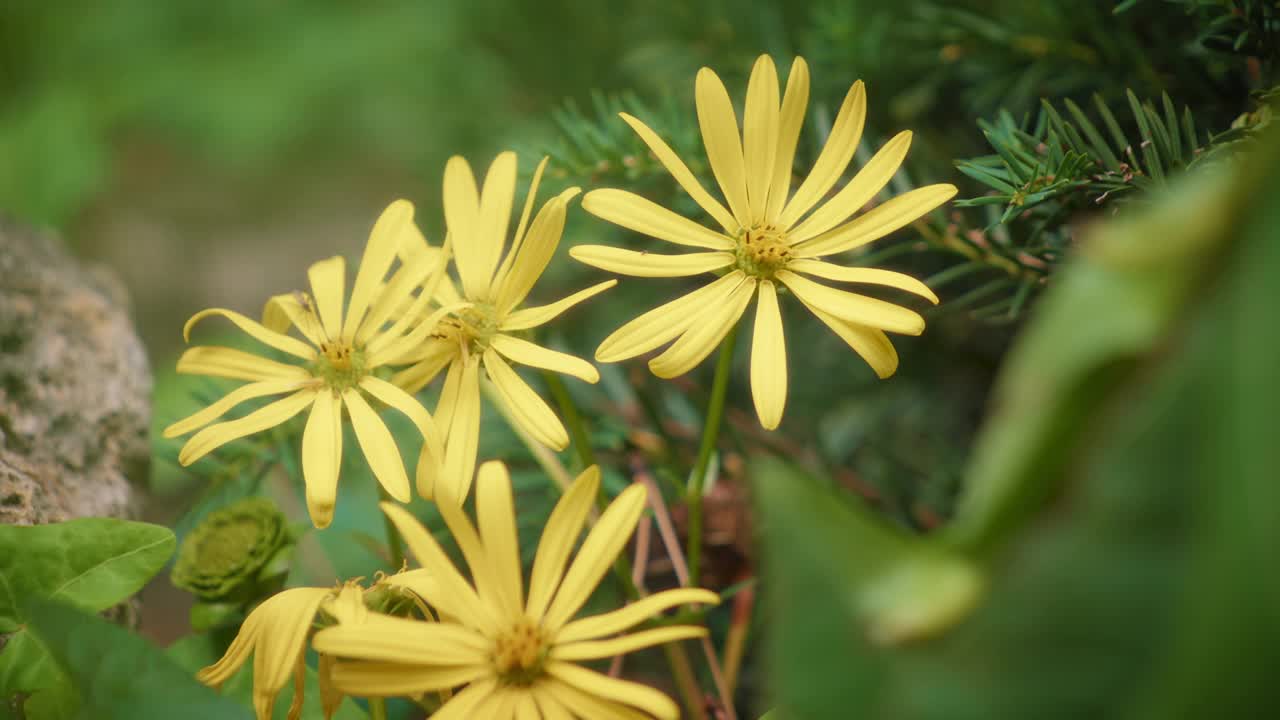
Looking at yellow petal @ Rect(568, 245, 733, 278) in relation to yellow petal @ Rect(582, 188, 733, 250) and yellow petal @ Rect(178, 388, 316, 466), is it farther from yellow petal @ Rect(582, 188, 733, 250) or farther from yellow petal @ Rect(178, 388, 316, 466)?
yellow petal @ Rect(178, 388, 316, 466)

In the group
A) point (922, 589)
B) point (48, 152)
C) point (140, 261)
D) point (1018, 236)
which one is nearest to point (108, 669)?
point (922, 589)

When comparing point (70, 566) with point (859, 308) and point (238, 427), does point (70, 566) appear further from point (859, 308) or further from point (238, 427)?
point (859, 308)

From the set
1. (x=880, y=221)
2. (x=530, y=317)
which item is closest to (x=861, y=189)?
(x=880, y=221)

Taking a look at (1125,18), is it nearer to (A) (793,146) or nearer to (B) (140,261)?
(A) (793,146)

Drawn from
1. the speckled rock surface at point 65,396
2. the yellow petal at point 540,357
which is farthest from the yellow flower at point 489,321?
the speckled rock surface at point 65,396

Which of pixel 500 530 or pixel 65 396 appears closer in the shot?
pixel 500 530

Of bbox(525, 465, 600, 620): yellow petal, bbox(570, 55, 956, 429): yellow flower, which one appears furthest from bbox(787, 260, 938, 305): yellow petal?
bbox(525, 465, 600, 620): yellow petal

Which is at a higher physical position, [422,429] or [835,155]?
[835,155]
